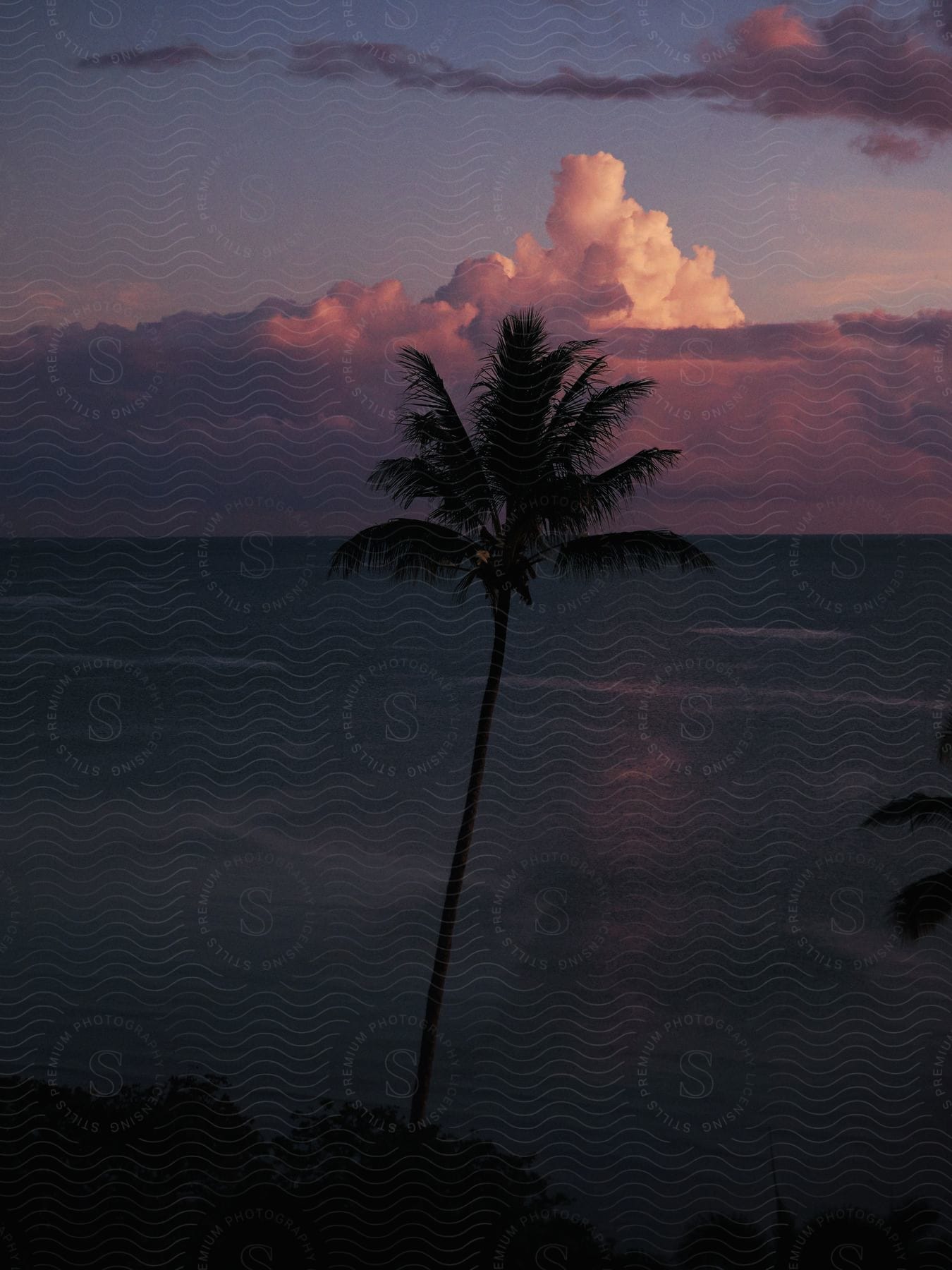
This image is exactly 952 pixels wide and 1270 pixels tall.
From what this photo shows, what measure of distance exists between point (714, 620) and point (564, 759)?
52391mm

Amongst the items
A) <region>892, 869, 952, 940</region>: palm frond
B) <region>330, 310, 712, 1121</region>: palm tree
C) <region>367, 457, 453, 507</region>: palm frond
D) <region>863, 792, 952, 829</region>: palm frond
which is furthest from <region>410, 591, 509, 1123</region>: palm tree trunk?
<region>892, 869, 952, 940</region>: palm frond

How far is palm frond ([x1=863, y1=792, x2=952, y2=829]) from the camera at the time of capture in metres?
15.1

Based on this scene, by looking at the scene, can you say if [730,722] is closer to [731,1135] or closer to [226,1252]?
[731,1135]

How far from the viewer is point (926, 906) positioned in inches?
578

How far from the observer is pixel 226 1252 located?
475 inches

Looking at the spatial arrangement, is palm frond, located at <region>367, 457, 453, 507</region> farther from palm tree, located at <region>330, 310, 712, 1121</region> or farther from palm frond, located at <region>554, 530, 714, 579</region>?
palm frond, located at <region>554, 530, 714, 579</region>

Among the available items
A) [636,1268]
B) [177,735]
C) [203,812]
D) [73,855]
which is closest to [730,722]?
[177,735]

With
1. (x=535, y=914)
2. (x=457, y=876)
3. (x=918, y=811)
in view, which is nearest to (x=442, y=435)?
(x=457, y=876)

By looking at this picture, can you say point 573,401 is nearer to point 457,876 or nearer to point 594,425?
point 594,425

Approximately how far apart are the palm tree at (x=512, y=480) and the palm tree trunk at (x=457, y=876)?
30mm

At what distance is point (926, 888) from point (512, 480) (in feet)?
22.4

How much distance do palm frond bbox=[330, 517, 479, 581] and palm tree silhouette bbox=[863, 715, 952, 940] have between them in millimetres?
6110

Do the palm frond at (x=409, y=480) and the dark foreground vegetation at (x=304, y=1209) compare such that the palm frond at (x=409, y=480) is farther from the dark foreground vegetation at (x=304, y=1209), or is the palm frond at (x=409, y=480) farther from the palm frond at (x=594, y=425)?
the dark foreground vegetation at (x=304, y=1209)

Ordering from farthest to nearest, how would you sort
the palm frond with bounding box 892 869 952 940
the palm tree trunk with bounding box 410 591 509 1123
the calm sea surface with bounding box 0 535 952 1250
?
the calm sea surface with bounding box 0 535 952 1250, the palm frond with bounding box 892 869 952 940, the palm tree trunk with bounding box 410 591 509 1123
